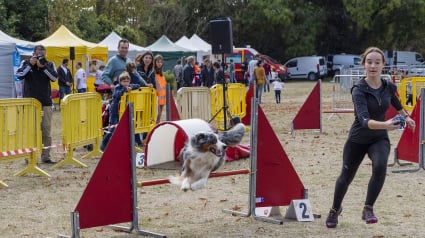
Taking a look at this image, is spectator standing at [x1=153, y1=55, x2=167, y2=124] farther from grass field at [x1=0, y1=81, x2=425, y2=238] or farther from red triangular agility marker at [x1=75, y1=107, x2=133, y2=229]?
red triangular agility marker at [x1=75, y1=107, x2=133, y2=229]

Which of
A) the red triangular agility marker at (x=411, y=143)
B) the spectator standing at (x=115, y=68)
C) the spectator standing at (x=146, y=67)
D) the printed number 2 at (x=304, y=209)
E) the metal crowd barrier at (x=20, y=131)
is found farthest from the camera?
the spectator standing at (x=146, y=67)

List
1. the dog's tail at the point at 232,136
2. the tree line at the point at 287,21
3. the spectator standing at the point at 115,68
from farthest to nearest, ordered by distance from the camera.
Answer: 1. the tree line at the point at 287,21
2. the spectator standing at the point at 115,68
3. the dog's tail at the point at 232,136

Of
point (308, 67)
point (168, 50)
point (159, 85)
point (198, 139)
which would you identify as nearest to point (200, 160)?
point (198, 139)

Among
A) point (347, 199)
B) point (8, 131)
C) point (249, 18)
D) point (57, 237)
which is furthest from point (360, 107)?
point (249, 18)

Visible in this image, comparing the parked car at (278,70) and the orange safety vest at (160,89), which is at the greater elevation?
the orange safety vest at (160,89)

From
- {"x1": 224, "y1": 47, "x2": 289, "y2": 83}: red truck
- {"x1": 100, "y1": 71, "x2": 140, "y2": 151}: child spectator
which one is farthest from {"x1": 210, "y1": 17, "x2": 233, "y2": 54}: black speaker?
{"x1": 224, "y1": 47, "x2": 289, "y2": 83}: red truck

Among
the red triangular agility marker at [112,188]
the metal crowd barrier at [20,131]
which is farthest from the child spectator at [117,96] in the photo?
the red triangular agility marker at [112,188]

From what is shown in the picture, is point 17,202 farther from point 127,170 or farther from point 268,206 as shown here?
point 268,206

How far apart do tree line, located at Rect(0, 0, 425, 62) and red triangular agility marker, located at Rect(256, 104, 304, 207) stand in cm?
4465

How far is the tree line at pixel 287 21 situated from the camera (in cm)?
5531

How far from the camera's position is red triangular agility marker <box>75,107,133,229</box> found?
6.39 m

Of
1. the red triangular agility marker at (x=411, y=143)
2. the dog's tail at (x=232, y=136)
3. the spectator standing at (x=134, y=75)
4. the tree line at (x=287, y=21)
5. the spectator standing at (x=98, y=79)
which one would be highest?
the tree line at (x=287, y=21)

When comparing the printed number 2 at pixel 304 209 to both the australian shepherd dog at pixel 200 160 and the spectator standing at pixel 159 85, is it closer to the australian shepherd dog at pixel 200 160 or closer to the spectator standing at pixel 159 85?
the australian shepherd dog at pixel 200 160

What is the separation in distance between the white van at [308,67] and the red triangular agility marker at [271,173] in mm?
45651
